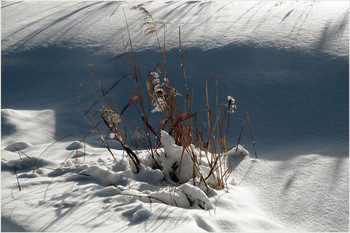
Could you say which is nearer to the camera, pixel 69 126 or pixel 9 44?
pixel 69 126

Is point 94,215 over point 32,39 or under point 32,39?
under

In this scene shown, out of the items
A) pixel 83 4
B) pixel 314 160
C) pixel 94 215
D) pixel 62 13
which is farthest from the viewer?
pixel 83 4

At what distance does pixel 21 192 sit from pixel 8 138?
0.81m

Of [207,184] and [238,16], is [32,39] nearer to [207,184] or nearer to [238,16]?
[238,16]

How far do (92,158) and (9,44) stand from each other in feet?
6.83

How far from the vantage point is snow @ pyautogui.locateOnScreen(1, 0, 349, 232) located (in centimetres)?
150

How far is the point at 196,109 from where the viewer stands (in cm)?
259

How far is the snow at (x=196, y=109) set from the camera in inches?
58.9

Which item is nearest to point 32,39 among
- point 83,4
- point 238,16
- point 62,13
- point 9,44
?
point 9,44

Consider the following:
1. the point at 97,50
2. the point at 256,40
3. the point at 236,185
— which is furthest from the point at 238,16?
the point at 236,185

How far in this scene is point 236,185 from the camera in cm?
182

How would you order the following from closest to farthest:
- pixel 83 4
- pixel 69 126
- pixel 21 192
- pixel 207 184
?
pixel 21 192
pixel 207 184
pixel 69 126
pixel 83 4

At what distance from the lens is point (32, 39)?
3.59m

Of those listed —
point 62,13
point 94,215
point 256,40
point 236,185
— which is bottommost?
point 236,185
